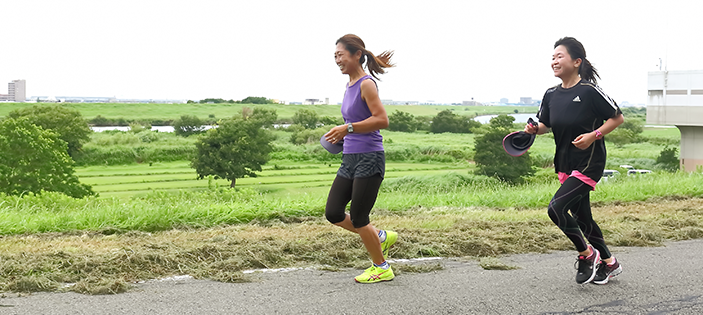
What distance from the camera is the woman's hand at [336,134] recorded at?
173 inches

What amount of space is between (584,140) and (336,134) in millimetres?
1746

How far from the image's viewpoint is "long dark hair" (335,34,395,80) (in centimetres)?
458

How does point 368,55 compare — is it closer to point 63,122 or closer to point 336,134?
point 336,134

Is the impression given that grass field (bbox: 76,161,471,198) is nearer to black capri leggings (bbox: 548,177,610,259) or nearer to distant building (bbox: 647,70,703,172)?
distant building (bbox: 647,70,703,172)

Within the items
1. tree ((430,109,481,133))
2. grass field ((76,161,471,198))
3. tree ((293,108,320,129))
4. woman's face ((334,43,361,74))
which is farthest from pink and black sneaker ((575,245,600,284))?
tree ((430,109,481,133))

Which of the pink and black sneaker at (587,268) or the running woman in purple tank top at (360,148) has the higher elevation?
the running woman in purple tank top at (360,148)

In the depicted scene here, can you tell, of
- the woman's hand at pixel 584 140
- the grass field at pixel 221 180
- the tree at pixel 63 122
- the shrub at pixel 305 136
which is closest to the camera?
the woman's hand at pixel 584 140

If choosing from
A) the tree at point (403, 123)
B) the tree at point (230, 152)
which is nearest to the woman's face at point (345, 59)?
the tree at point (230, 152)

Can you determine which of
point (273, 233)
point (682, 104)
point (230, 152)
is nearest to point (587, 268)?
point (273, 233)

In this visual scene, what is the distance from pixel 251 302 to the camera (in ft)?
13.3

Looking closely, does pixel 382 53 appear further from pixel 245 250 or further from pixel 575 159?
pixel 245 250

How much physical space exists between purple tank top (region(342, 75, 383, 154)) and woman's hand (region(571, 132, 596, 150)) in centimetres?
138

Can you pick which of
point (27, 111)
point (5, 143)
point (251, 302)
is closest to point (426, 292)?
point (251, 302)

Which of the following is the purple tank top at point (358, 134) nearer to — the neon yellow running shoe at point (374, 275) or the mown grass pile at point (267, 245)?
the neon yellow running shoe at point (374, 275)
